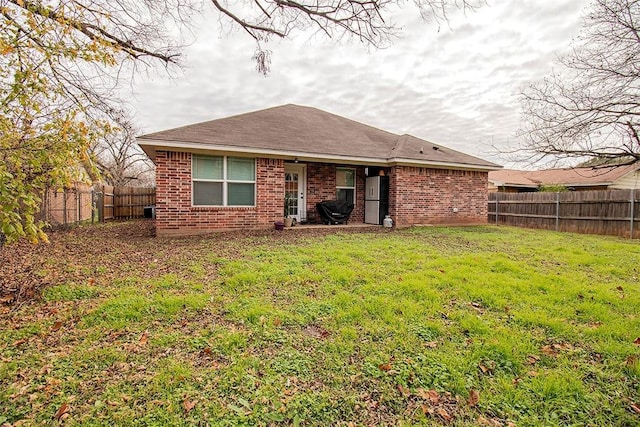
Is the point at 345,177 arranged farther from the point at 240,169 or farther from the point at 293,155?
the point at 240,169

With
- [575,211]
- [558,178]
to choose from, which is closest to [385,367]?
[575,211]

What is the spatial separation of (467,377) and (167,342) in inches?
110

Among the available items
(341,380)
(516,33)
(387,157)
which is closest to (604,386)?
(341,380)

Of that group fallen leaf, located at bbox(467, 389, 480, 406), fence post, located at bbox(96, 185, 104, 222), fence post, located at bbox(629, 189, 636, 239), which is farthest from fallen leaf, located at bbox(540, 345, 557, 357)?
fence post, located at bbox(96, 185, 104, 222)

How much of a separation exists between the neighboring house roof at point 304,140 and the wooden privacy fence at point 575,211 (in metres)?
2.82

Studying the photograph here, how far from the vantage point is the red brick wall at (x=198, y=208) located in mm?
8891

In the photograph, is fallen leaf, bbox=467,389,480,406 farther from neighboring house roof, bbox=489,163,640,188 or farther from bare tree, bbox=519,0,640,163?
neighboring house roof, bbox=489,163,640,188

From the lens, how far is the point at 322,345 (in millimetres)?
3115

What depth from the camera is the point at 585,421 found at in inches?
89.1

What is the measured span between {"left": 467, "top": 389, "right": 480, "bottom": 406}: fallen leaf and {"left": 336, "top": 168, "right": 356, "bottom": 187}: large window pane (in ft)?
33.9

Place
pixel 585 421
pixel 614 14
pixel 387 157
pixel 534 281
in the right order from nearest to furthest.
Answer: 1. pixel 585 421
2. pixel 534 281
3. pixel 614 14
4. pixel 387 157

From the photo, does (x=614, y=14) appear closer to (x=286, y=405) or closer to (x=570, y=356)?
(x=570, y=356)

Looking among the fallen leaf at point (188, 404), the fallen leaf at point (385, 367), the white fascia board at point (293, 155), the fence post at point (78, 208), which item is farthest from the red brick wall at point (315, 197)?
the fallen leaf at point (385, 367)

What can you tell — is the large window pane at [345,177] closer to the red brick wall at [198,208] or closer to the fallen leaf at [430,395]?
the red brick wall at [198,208]
